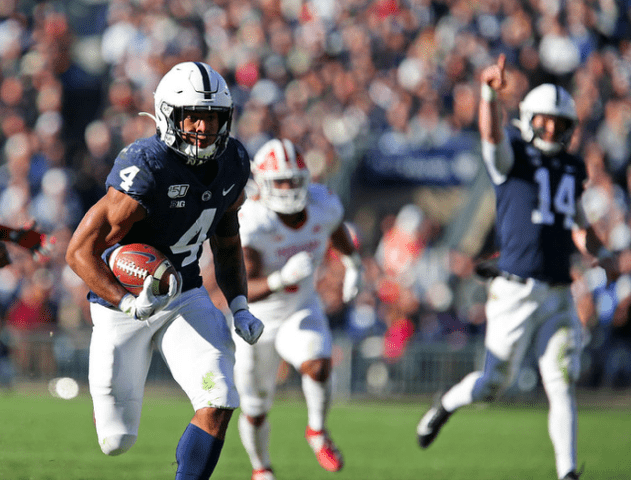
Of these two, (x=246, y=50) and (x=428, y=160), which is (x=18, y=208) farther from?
(x=428, y=160)

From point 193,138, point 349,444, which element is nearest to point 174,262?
point 193,138

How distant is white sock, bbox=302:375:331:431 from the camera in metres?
6.05

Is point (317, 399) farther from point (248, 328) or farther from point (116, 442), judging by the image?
point (116, 442)

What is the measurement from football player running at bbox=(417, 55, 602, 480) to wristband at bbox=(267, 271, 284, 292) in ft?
4.29

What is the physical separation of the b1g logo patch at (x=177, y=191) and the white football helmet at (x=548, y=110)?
2.65m

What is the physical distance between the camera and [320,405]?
6.08m

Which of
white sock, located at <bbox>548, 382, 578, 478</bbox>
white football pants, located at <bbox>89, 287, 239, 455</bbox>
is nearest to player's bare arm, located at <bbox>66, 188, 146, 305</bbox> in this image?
white football pants, located at <bbox>89, 287, 239, 455</bbox>

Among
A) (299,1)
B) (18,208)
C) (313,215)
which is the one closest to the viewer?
(313,215)

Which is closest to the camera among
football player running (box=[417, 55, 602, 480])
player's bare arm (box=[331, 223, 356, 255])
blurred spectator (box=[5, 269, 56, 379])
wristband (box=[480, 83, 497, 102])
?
wristband (box=[480, 83, 497, 102])

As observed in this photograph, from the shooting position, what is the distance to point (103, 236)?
3879 millimetres

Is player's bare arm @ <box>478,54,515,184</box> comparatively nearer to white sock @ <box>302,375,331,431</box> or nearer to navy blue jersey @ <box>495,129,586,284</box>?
navy blue jersey @ <box>495,129,586,284</box>

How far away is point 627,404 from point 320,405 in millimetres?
5647

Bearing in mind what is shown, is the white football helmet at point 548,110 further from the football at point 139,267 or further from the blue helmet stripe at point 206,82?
the football at point 139,267

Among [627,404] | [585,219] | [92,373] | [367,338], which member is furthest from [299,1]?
[92,373]
